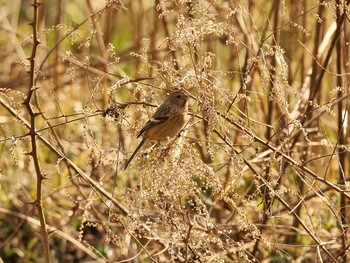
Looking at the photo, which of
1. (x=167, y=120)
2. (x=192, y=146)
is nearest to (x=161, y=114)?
(x=167, y=120)

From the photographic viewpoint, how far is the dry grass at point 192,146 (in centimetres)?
334

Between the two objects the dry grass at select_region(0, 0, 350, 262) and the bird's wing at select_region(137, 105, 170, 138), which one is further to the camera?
the bird's wing at select_region(137, 105, 170, 138)

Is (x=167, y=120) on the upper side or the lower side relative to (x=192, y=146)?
upper

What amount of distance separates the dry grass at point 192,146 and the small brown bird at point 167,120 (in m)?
0.07

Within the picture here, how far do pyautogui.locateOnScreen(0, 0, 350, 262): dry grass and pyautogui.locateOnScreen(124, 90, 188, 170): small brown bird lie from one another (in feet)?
0.21

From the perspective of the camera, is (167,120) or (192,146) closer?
(192,146)

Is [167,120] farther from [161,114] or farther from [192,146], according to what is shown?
[192,146]

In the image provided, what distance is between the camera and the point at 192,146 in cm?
352

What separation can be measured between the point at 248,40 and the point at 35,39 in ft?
8.44

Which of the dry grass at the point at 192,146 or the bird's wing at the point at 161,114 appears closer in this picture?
the dry grass at the point at 192,146

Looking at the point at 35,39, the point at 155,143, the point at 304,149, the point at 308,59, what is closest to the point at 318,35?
the point at 304,149

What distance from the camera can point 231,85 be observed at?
7320mm

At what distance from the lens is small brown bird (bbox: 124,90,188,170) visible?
12.9 feet

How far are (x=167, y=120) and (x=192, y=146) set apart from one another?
555 millimetres
